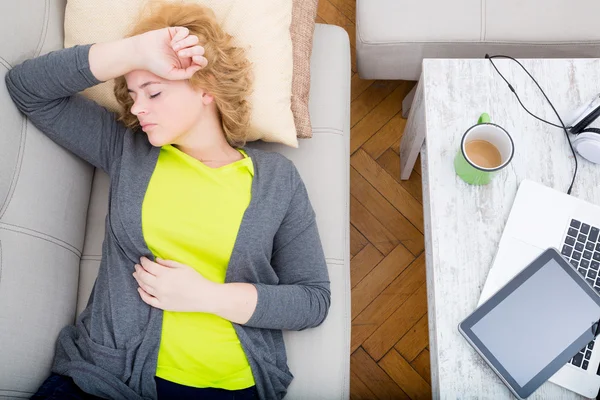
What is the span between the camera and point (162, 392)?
987 mm

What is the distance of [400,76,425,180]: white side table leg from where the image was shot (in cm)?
125

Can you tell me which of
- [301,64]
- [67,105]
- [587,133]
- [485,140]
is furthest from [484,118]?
[67,105]

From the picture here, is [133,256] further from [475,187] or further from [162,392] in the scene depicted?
[475,187]

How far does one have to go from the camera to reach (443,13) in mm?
1316

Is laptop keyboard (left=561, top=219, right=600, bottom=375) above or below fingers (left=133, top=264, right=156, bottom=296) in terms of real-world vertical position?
above

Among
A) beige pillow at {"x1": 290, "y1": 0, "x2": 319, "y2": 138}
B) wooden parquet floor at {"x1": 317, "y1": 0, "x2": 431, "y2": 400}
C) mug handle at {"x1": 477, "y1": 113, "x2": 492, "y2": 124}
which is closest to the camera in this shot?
mug handle at {"x1": 477, "y1": 113, "x2": 492, "y2": 124}

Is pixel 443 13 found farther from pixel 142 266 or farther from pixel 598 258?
pixel 142 266

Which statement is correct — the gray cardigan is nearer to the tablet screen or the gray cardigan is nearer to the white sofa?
the tablet screen

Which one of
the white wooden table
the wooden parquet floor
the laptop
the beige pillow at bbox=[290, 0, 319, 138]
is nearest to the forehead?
the beige pillow at bbox=[290, 0, 319, 138]

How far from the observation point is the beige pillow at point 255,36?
109 centimetres

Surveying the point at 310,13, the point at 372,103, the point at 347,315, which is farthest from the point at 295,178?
the point at 372,103

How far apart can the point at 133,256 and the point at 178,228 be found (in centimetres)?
11

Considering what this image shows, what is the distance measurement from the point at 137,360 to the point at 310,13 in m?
0.88

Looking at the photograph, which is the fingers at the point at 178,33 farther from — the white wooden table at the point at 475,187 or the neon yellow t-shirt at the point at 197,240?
the white wooden table at the point at 475,187
